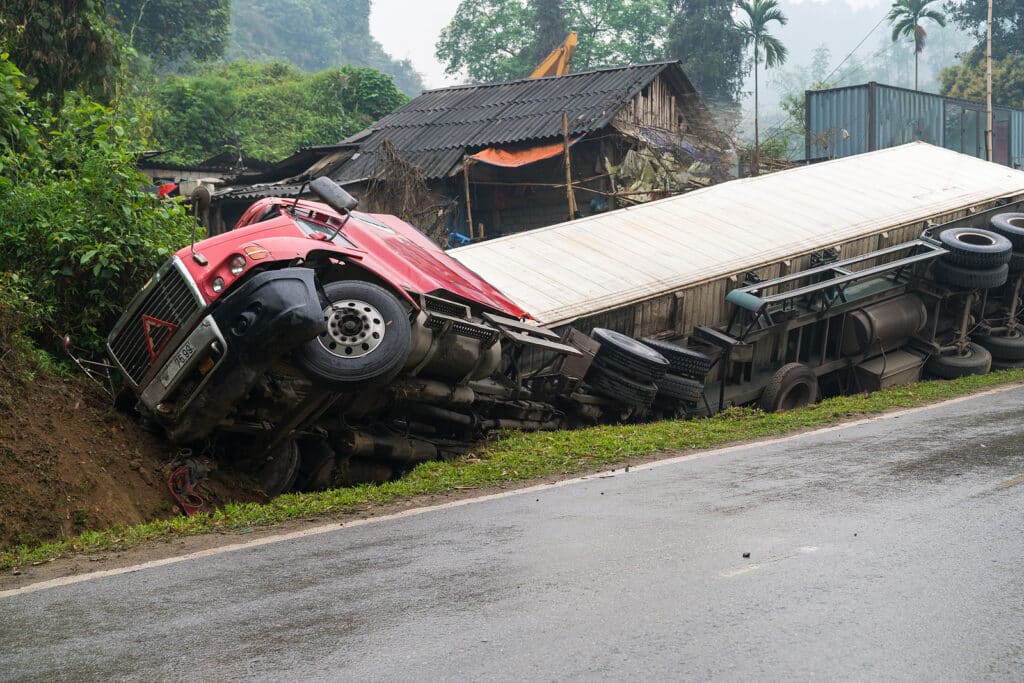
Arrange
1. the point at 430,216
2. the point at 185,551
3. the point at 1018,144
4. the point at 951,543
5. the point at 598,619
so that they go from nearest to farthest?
the point at 598,619, the point at 951,543, the point at 185,551, the point at 430,216, the point at 1018,144

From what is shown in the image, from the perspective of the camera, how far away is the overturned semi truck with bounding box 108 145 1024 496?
8352 mm

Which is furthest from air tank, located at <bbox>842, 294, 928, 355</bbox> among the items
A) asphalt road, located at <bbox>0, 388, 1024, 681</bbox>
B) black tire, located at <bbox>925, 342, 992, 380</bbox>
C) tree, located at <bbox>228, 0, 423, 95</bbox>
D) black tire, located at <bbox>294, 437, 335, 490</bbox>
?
tree, located at <bbox>228, 0, 423, 95</bbox>

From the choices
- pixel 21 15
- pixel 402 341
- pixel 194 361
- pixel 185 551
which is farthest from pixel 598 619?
pixel 21 15

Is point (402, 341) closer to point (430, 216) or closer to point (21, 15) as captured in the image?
point (21, 15)

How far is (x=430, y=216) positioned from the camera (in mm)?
25688

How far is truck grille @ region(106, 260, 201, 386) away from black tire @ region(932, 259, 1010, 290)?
42.2 ft

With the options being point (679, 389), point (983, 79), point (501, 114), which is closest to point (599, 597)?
point (679, 389)

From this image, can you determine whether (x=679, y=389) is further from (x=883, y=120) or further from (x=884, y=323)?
(x=883, y=120)

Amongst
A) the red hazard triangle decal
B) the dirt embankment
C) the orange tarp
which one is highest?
the orange tarp

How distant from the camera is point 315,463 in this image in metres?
9.67

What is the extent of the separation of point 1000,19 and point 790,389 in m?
46.0

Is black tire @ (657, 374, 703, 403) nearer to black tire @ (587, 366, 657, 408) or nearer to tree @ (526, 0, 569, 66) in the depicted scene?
black tire @ (587, 366, 657, 408)

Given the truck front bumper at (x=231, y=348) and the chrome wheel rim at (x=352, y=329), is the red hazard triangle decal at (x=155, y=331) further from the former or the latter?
the chrome wheel rim at (x=352, y=329)

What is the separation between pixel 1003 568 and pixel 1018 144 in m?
43.5
